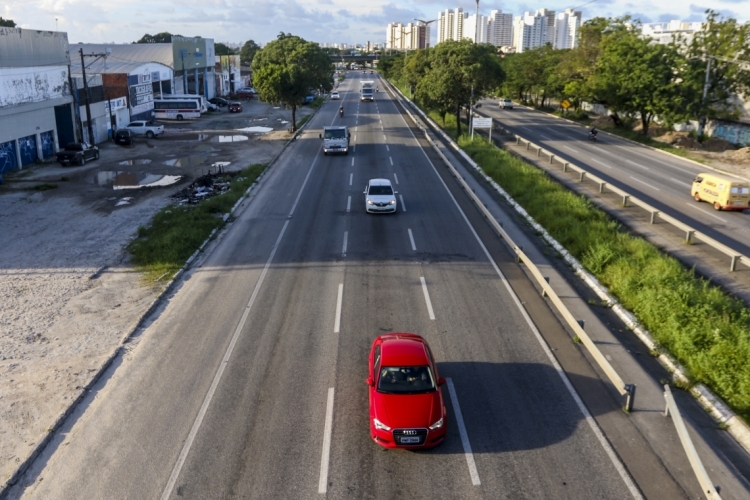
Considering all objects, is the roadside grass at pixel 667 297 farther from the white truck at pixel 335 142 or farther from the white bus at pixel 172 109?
the white bus at pixel 172 109

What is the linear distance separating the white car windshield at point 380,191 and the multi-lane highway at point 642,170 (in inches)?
529

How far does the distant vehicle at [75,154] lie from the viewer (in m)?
42.6

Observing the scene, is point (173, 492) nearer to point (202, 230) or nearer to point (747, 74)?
point (202, 230)

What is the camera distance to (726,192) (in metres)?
29.0

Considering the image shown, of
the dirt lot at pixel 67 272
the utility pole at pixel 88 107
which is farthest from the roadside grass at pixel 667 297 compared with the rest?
the utility pole at pixel 88 107

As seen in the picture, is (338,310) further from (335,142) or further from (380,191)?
(335,142)

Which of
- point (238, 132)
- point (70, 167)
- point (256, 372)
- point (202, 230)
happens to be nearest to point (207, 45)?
point (238, 132)

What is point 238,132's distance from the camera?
6259 centimetres

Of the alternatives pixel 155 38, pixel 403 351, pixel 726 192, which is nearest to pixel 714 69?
pixel 726 192

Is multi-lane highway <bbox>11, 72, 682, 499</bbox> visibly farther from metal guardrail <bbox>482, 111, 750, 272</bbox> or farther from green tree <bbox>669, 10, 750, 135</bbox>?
green tree <bbox>669, 10, 750, 135</bbox>

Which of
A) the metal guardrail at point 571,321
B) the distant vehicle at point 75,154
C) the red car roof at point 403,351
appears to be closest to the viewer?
the red car roof at point 403,351

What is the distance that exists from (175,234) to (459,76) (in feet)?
117

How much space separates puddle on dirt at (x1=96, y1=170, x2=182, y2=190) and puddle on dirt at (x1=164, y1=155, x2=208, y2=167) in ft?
12.4

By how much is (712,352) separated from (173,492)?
38.0 ft
